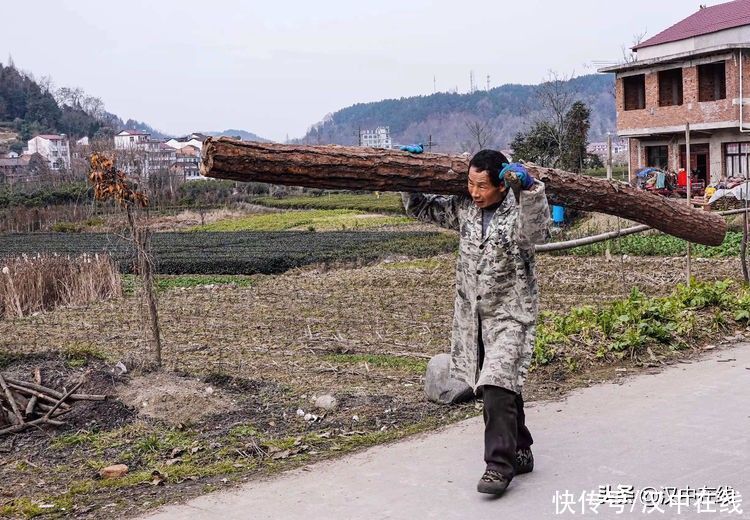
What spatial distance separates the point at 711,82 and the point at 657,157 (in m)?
3.51

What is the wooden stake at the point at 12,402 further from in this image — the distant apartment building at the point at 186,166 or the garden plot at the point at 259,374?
the distant apartment building at the point at 186,166

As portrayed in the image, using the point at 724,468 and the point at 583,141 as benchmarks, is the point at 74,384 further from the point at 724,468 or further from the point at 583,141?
the point at 583,141

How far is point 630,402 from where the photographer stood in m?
6.33

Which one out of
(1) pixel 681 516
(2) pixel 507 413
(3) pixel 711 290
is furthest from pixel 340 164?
(3) pixel 711 290

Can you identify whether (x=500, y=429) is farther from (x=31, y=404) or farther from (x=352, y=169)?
(x=31, y=404)

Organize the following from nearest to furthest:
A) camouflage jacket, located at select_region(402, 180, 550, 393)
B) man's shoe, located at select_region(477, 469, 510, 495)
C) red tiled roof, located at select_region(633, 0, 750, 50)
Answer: man's shoe, located at select_region(477, 469, 510, 495), camouflage jacket, located at select_region(402, 180, 550, 393), red tiled roof, located at select_region(633, 0, 750, 50)

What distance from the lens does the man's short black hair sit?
4711mm

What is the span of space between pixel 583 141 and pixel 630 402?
38.1 metres

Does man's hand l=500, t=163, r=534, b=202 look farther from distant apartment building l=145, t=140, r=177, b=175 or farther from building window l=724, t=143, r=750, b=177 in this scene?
distant apartment building l=145, t=140, r=177, b=175

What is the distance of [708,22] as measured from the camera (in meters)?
37.2

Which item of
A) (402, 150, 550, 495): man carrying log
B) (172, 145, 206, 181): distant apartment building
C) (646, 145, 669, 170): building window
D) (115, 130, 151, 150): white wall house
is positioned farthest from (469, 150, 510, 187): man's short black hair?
(172, 145, 206, 181): distant apartment building

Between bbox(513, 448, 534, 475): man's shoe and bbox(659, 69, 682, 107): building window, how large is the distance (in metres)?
33.8

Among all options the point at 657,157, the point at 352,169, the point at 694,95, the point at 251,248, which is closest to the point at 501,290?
the point at 352,169

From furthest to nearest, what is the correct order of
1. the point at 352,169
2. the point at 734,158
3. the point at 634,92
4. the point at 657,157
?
the point at 634,92 < the point at 657,157 < the point at 734,158 < the point at 352,169
